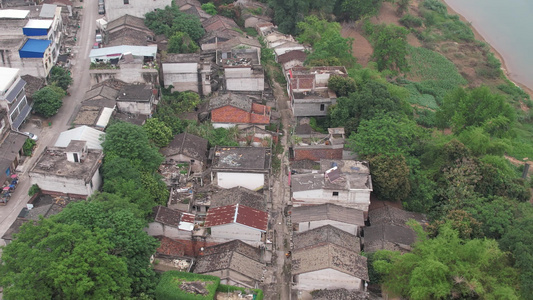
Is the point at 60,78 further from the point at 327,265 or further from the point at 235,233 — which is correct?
the point at 327,265

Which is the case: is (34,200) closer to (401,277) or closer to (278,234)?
(278,234)

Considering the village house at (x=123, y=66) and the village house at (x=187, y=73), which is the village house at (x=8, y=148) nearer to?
the village house at (x=123, y=66)

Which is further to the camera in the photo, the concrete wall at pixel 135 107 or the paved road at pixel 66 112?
the concrete wall at pixel 135 107

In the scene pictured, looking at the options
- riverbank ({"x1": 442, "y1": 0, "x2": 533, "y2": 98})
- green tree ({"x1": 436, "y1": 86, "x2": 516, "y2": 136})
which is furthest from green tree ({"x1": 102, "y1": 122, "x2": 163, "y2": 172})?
riverbank ({"x1": 442, "y1": 0, "x2": 533, "y2": 98})

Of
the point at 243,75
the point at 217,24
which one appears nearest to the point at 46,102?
the point at 243,75

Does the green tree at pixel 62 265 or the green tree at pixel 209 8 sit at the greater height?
the green tree at pixel 209 8

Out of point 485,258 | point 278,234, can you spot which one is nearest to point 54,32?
point 278,234

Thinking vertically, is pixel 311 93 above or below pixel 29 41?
above

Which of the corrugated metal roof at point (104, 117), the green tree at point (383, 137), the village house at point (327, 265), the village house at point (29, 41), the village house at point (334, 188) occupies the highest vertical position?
the green tree at point (383, 137)

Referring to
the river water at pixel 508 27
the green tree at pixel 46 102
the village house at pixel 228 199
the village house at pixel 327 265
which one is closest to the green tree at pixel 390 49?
the river water at pixel 508 27
